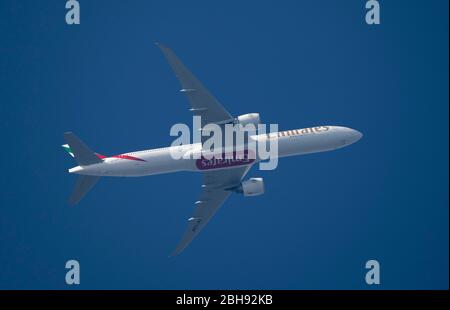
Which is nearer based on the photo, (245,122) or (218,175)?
(245,122)

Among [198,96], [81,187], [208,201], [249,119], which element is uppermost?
[198,96]

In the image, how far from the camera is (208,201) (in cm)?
6425

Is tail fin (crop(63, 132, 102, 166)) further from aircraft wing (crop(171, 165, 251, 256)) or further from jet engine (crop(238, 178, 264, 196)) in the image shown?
jet engine (crop(238, 178, 264, 196))

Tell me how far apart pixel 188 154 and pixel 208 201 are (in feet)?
23.3

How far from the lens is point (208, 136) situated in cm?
5862

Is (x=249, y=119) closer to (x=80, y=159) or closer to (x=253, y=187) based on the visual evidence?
(x=253, y=187)

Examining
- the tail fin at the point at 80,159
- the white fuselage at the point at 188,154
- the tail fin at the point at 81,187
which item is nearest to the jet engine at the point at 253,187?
the white fuselage at the point at 188,154

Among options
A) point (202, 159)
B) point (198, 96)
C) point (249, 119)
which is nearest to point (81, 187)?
point (202, 159)

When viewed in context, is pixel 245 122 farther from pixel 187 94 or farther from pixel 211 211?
pixel 211 211

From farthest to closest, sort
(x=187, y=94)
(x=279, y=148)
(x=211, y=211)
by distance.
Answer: (x=211, y=211) < (x=279, y=148) < (x=187, y=94)

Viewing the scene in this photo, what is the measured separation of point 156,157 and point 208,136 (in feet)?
15.5

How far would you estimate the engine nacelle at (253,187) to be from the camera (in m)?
61.6

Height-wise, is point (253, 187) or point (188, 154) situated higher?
point (188, 154)

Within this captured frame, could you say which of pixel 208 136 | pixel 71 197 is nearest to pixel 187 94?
pixel 208 136
